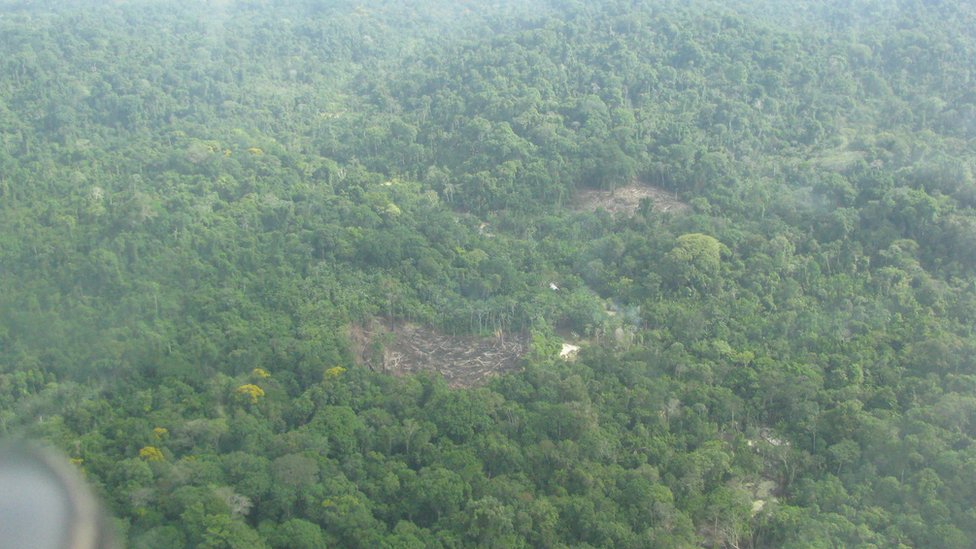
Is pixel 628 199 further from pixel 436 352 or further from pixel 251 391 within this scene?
pixel 251 391

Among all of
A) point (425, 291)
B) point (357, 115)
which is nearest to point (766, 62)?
point (357, 115)

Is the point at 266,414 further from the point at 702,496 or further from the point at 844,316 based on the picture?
the point at 844,316

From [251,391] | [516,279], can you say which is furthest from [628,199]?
[251,391]

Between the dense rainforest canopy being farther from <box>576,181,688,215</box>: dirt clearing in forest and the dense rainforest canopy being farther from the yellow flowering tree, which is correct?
<box>576,181,688,215</box>: dirt clearing in forest

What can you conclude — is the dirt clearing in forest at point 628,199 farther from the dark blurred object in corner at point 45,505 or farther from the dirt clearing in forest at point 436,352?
the dark blurred object in corner at point 45,505

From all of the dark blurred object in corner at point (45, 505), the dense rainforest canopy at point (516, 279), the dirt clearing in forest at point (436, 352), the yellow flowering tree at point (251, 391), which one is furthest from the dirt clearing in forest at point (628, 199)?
the dark blurred object in corner at point (45, 505)

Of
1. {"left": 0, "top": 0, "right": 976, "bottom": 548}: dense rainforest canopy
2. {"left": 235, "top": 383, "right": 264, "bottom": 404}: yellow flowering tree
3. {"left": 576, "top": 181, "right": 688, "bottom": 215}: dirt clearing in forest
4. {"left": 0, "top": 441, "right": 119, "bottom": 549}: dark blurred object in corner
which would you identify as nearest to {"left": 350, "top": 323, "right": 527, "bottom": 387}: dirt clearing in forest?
{"left": 0, "top": 0, "right": 976, "bottom": 548}: dense rainforest canopy
